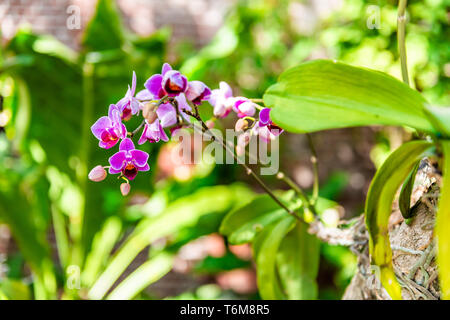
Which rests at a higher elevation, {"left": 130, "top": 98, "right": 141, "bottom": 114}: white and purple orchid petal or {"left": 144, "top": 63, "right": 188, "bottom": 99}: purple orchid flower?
{"left": 144, "top": 63, "right": 188, "bottom": 99}: purple orchid flower

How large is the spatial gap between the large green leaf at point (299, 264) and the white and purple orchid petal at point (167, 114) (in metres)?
0.37

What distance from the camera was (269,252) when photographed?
0.64 meters

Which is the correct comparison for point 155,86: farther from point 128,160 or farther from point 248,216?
point 248,216

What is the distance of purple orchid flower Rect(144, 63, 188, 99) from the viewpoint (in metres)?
0.43

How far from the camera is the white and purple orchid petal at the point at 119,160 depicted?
453 millimetres

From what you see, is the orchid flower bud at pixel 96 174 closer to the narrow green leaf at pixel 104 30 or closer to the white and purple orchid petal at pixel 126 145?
the white and purple orchid petal at pixel 126 145

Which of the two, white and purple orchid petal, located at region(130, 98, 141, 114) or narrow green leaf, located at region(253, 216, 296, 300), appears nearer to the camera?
white and purple orchid petal, located at region(130, 98, 141, 114)

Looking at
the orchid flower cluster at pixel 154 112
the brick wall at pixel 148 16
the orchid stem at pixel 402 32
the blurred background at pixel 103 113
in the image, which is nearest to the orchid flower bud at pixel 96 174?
the orchid flower cluster at pixel 154 112

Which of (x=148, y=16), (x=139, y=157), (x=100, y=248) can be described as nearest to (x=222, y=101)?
(x=139, y=157)

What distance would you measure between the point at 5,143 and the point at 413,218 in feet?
5.60

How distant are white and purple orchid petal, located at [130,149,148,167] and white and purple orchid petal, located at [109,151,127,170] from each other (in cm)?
1

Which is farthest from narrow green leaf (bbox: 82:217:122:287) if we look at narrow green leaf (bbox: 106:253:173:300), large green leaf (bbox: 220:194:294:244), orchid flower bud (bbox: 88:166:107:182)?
orchid flower bud (bbox: 88:166:107:182)

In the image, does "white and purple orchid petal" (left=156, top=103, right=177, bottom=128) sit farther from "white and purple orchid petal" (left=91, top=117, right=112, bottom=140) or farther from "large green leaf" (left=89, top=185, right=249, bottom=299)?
"large green leaf" (left=89, top=185, right=249, bottom=299)

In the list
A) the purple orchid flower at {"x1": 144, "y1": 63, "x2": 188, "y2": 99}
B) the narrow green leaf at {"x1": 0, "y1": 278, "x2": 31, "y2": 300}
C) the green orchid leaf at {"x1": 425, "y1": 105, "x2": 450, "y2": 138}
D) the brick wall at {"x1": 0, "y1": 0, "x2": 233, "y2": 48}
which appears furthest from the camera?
the brick wall at {"x1": 0, "y1": 0, "x2": 233, "y2": 48}
